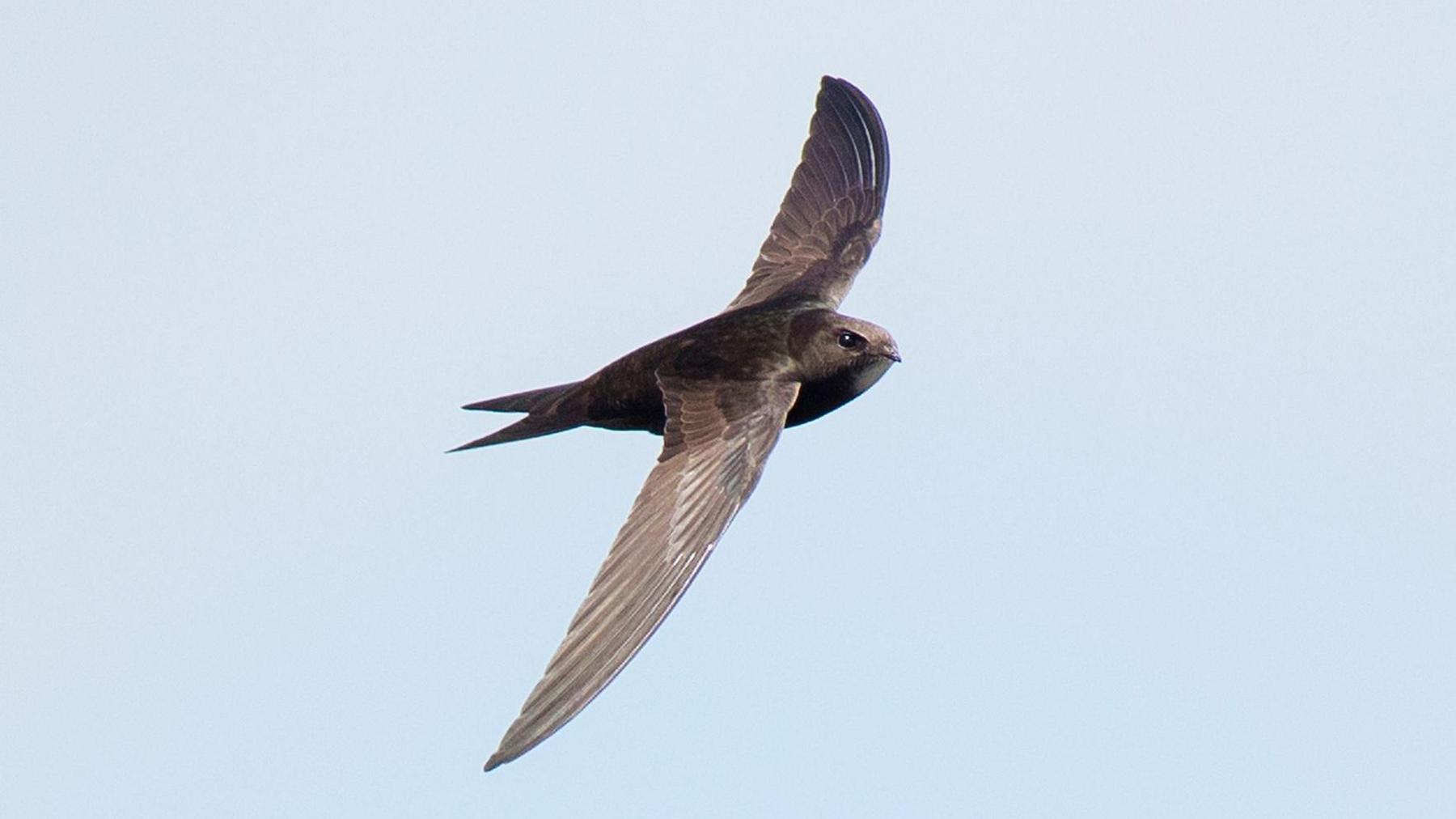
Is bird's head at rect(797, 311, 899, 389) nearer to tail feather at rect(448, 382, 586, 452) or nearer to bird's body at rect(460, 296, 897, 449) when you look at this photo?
bird's body at rect(460, 296, 897, 449)

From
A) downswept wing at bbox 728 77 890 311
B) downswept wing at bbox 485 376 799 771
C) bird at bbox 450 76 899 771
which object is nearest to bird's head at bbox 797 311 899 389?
bird at bbox 450 76 899 771

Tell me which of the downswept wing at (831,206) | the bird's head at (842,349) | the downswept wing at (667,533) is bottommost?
the downswept wing at (667,533)

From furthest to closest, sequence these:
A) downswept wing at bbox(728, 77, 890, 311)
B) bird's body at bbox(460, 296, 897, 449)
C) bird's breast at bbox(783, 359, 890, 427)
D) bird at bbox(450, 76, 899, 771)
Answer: downswept wing at bbox(728, 77, 890, 311) < bird's breast at bbox(783, 359, 890, 427) < bird's body at bbox(460, 296, 897, 449) < bird at bbox(450, 76, 899, 771)

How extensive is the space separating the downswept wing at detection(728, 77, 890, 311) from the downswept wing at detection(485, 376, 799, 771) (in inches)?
56.0

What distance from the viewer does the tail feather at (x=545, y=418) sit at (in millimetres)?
10320

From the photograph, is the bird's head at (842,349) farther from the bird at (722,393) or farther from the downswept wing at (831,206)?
the downswept wing at (831,206)

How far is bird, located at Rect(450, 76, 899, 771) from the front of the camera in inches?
329

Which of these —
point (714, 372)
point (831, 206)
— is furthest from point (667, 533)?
point (831, 206)

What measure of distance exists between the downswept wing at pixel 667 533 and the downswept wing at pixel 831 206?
1422 mm

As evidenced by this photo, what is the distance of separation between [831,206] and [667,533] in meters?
3.17

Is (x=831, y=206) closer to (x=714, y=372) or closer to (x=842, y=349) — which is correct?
(x=842, y=349)

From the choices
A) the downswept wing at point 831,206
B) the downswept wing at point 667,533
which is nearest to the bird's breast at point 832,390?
the downswept wing at point 667,533

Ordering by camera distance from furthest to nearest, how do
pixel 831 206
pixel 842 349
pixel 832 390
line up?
1. pixel 831 206
2. pixel 832 390
3. pixel 842 349

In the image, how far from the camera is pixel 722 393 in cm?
987
